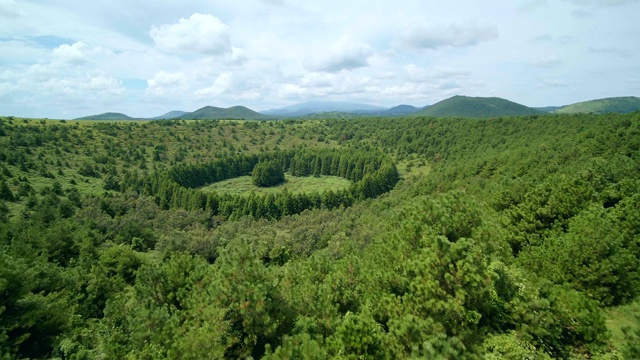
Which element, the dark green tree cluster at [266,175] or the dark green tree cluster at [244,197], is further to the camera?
the dark green tree cluster at [266,175]

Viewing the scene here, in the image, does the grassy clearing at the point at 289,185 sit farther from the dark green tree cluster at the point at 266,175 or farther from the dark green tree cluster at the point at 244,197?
the dark green tree cluster at the point at 244,197

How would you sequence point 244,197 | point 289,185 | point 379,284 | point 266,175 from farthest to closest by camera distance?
point 289,185 → point 266,175 → point 244,197 → point 379,284

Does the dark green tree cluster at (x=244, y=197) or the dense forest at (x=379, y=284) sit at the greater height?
the dense forest at (x=379, y=284)

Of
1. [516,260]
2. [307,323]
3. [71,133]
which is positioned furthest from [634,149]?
[71,133]

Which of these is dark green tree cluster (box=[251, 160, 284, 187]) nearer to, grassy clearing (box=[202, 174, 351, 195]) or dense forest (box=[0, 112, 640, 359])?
grassy clearing (box=[202, 174, 351, 195])

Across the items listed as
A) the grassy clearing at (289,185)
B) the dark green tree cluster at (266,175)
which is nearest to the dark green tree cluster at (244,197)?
the grassy clearing at (289,185)

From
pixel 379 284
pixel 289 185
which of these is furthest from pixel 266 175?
pixel 379 284

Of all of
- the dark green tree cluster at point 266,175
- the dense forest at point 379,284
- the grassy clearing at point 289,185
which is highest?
the dense forest at point 379,284

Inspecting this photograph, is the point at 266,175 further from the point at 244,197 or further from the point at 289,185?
the point at 244,197
